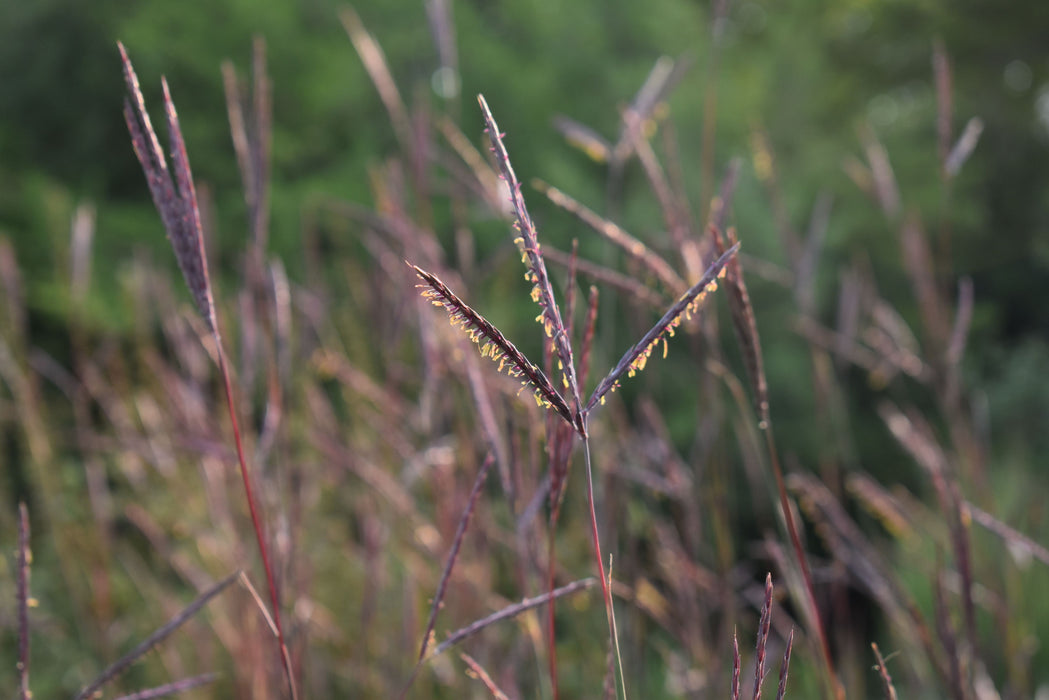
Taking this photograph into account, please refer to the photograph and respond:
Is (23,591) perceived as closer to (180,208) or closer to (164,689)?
(164,689)

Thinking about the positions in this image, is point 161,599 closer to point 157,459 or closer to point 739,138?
point 157,459

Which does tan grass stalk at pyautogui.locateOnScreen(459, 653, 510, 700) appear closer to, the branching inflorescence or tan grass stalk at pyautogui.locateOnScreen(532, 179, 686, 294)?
the branching inflorescence

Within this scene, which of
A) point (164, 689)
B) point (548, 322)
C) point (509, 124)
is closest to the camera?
point (548, 322)

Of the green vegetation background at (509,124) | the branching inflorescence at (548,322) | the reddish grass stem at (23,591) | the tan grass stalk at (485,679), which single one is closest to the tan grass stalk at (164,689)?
the reddish grass stem at (23,591)

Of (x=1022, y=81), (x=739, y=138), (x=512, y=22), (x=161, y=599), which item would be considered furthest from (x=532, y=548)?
(x=1022, y=81)

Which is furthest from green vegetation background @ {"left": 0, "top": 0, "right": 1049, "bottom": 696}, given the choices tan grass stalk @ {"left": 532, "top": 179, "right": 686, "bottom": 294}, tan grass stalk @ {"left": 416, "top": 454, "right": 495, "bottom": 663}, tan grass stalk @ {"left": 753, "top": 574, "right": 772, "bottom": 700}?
tan grass stalk @ {"left": 753, "top": 574, "right": 772, "bottom": 700}

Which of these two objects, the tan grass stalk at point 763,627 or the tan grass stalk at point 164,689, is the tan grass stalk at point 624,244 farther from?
the tan grass stalk at point 164,689

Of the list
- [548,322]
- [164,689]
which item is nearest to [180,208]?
[548,322]

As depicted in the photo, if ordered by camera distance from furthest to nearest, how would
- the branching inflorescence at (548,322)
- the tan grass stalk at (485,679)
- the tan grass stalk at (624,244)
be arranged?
the tan grass stalk at (624,244) → the tan grass stalk at (485,679) → the branching inflorescence at (548,322)
